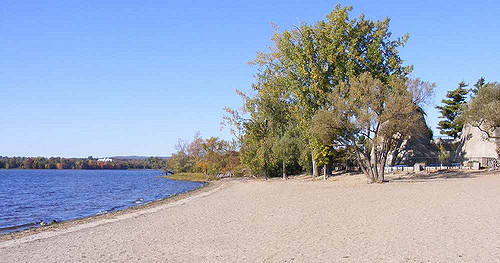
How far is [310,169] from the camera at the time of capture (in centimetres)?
5206

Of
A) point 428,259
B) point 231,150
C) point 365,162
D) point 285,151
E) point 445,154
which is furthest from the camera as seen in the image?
point 231,150

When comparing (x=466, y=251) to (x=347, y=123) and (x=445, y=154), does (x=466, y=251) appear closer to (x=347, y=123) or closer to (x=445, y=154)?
(x=347, y=123)

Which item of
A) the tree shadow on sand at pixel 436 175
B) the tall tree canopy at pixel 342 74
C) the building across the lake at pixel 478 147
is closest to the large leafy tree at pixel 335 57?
the tall tree canopy at pixel 342 74

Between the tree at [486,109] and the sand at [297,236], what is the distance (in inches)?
682

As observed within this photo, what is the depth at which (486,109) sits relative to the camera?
34500 millimetres

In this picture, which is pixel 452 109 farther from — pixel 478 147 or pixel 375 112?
pixel 375 112

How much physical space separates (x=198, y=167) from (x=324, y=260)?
245ft

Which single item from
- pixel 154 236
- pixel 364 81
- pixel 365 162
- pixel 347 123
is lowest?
pixel 154 236

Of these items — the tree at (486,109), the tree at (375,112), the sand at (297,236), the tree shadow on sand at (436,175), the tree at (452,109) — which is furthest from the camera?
the tree at (452,109)

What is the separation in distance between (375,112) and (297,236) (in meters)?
19.4

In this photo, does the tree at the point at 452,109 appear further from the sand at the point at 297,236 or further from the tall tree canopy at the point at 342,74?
the sand at the point at 297,236

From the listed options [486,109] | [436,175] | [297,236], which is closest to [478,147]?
[486,109]

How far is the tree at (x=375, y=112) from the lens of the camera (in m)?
28.8

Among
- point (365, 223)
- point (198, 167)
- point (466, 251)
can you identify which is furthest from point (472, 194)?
point (198, 167)
